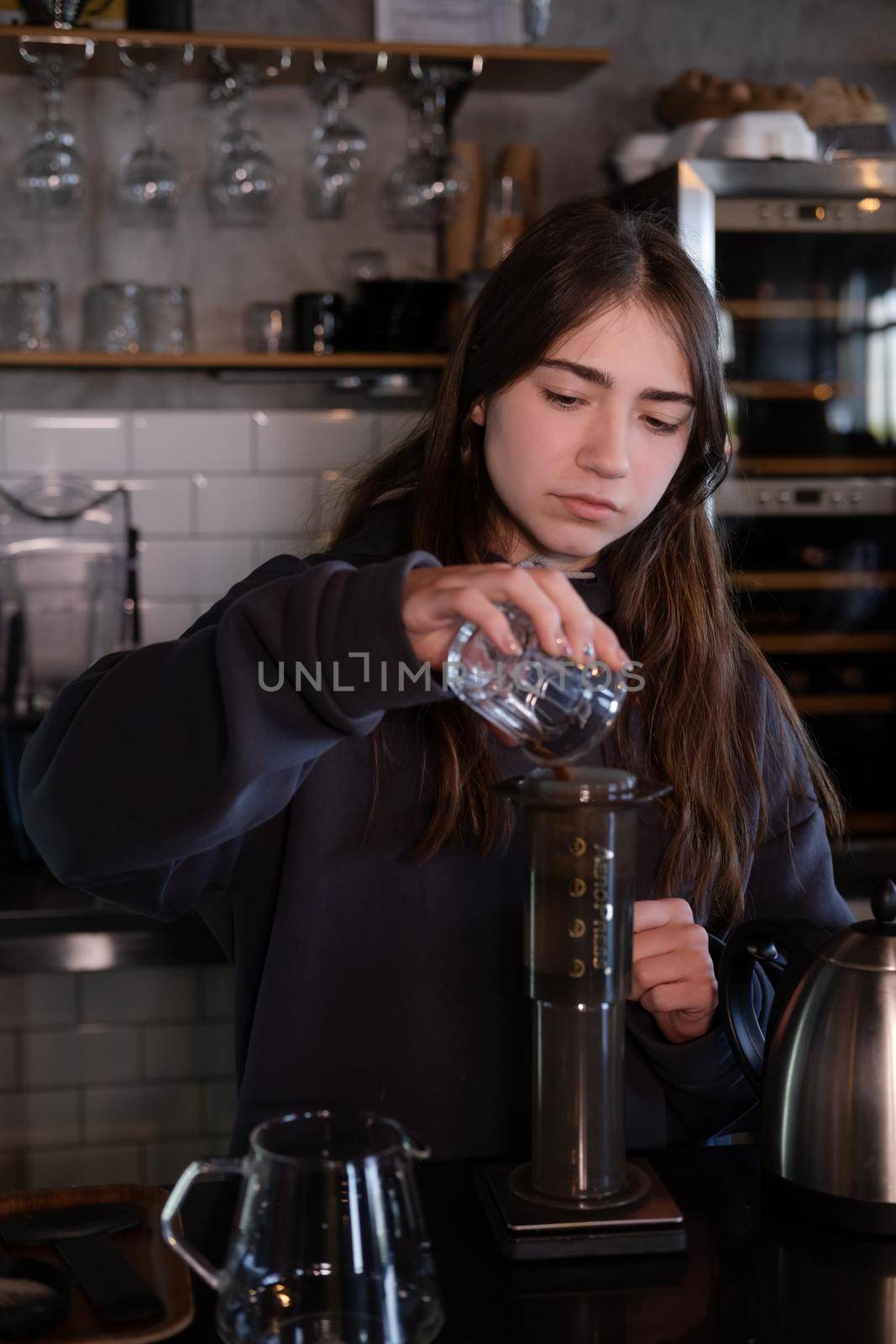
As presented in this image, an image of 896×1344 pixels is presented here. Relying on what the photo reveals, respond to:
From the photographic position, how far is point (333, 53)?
2.49 meters

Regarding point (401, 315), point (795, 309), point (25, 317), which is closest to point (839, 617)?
point (795, 309)

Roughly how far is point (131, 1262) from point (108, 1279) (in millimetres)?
25

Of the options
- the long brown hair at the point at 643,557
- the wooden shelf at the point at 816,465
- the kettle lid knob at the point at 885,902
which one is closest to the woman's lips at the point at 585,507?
the long brown hair at the point at 643,557

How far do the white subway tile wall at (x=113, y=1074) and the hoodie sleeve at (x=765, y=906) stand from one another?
1.14 metres

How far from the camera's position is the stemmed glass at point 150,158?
2469 millimetres

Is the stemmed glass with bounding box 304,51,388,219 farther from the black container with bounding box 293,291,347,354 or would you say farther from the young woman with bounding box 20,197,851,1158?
the young woman with bounding box 20,197,851,1158

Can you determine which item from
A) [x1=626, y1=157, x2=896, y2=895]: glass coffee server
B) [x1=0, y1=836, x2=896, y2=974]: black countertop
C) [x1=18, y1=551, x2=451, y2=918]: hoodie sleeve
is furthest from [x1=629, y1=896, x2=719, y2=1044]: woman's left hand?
[x1=626, y1=157, x2=896, y2=895]: glass coffee server

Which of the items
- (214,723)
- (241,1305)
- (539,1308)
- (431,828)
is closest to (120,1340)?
(241,1305)

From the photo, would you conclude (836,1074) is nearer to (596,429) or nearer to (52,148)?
(596,429)

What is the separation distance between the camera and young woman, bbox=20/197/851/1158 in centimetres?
112

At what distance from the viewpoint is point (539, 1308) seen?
0.79m

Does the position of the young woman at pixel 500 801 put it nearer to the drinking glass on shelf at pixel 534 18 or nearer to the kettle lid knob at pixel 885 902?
the kettle lid knob at pixel 885 902

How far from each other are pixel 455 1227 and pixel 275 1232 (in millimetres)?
253

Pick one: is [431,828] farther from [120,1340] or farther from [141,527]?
[141,527]
